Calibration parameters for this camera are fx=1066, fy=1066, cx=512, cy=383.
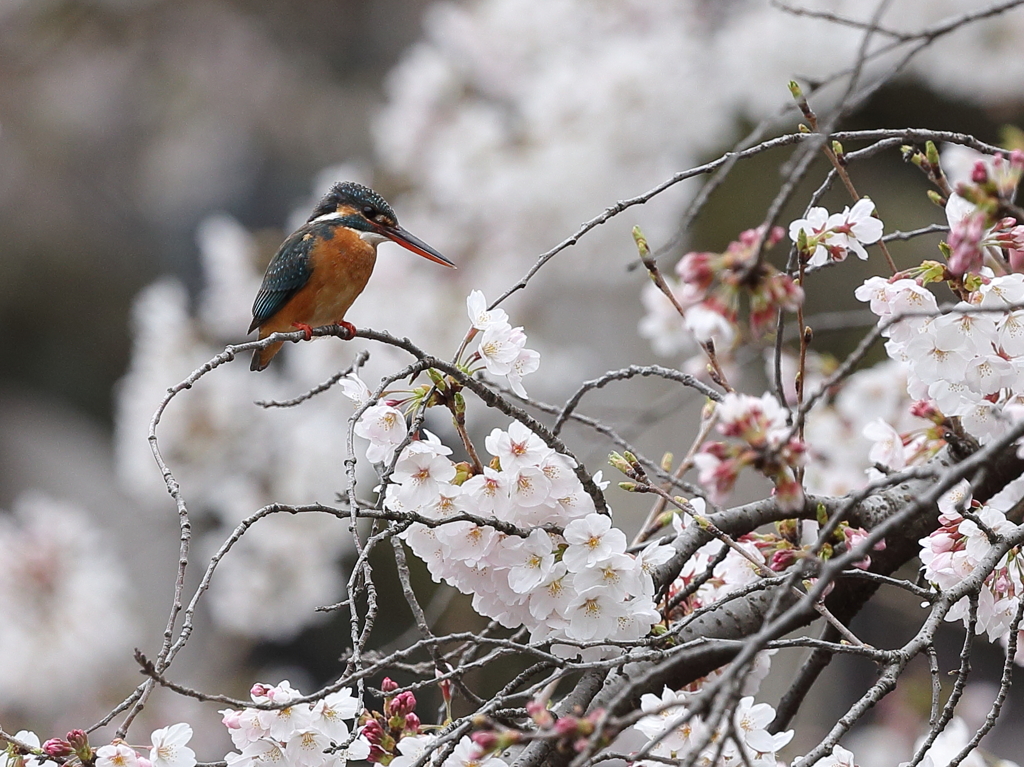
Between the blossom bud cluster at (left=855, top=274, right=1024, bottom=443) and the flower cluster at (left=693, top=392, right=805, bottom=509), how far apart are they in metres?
0.36

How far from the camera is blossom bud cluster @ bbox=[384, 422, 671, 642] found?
3.47ft

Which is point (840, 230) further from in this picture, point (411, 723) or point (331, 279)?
point (331, 279)

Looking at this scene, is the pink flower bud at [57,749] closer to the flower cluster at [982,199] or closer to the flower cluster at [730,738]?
the flower cluster at [730,738]

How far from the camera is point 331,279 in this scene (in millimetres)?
2344

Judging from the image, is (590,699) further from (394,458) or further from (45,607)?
(45,607)

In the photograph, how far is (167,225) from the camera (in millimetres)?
7051

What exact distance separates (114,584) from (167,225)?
373 centimetres

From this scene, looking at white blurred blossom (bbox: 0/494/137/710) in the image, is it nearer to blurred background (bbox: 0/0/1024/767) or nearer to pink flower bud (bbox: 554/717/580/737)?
blurred background (bbox: 0/0/1024/767)

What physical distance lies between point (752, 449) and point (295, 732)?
0.57 metres

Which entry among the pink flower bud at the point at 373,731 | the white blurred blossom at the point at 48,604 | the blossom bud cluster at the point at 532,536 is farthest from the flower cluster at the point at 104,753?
the white blurred blossom at the point at 48,604

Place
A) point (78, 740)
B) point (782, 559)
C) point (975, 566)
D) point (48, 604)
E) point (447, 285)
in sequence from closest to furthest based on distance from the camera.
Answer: point (78, 740)
point (975, 566)
point (782, 559)
point (48, 604)
point (447, 285)

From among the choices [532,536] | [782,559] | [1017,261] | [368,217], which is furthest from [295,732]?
[368,217]

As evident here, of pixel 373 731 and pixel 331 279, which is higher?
pixel 331 279

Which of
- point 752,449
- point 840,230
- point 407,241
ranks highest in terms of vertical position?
point 407,241
